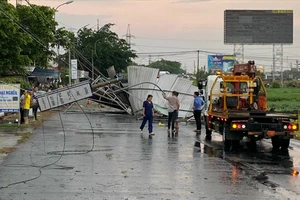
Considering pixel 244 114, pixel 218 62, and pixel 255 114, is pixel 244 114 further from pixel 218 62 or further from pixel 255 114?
pixel 218 62

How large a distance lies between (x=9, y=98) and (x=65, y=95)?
13.7 feet

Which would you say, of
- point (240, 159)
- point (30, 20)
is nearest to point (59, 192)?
point (240, 159)

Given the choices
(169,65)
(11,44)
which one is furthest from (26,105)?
(169,65)

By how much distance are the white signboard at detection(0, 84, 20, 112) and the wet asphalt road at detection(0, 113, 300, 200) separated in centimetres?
568

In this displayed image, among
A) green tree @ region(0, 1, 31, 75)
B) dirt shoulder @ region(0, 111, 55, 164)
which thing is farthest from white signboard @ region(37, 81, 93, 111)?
green tree @ region(0, 1, 31, 75)

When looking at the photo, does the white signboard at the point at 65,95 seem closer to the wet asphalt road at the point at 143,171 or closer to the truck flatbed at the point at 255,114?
the wet asphalt road at the point at 143,171

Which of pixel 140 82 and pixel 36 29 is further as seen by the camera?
pixel 36 29

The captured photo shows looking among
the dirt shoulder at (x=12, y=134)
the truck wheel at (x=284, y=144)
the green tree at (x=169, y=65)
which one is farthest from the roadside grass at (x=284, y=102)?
the green tree at (x=169, y=65)

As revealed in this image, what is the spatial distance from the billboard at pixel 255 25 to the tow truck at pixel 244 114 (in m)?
63.0

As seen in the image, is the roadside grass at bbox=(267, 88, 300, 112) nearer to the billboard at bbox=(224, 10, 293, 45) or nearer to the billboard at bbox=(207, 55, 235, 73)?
the billboard at bbox=(207, 55, 235, 73)

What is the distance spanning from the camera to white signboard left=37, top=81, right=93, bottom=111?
19.7m

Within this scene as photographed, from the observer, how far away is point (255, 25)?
3290 inches

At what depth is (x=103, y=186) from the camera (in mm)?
9570

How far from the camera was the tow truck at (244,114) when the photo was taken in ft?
50.8
